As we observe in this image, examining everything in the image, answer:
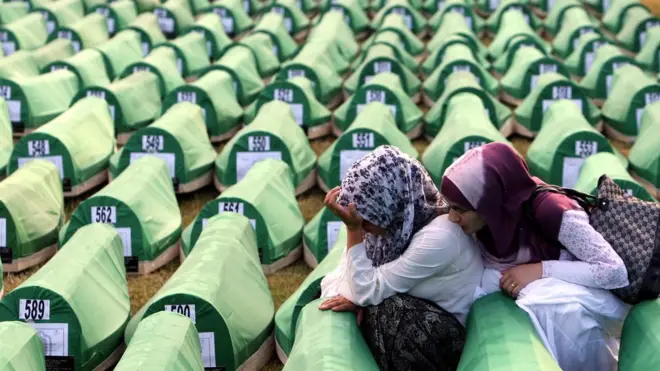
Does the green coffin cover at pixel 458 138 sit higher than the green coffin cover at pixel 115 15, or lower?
higher

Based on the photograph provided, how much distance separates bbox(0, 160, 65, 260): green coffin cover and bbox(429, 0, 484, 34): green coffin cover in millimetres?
7095

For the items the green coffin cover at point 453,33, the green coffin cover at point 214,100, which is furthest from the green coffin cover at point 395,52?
the green coffin cover at point 214,100

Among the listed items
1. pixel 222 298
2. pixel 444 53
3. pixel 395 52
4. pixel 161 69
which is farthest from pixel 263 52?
pixel 222 298

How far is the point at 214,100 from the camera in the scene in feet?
27.2

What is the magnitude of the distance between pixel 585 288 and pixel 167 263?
329cm

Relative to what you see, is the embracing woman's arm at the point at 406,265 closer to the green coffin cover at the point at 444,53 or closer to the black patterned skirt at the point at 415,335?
the black patterned skirt at the point at 415,335

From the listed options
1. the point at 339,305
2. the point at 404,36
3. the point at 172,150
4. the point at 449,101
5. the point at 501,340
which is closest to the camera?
the point at 501,340

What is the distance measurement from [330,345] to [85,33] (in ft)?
26.6

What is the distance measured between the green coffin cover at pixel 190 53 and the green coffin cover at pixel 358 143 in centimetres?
291

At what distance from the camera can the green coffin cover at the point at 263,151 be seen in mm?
6969

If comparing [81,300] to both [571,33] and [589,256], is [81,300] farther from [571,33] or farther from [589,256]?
[571,33]

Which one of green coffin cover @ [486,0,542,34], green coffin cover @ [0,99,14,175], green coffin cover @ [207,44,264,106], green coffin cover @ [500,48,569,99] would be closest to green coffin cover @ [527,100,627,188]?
green coffin cover @ [500,48,569,99]

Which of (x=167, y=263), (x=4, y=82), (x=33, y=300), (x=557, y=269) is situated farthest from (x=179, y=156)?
(x=557, y=269)

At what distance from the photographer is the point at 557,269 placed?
138 inches
